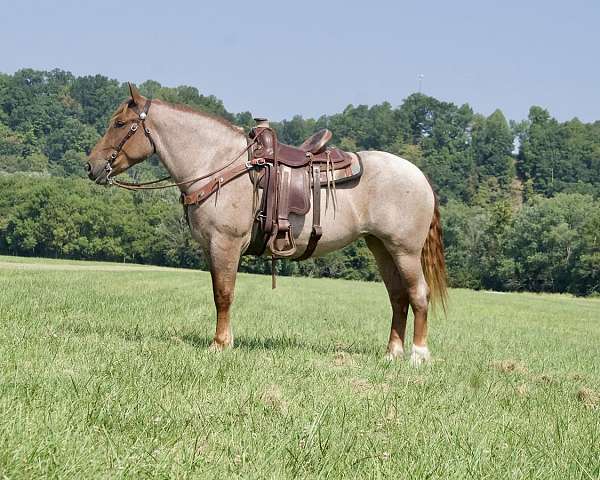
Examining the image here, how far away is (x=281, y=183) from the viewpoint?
8.20m

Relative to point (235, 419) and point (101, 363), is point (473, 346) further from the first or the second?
point (235, 419)

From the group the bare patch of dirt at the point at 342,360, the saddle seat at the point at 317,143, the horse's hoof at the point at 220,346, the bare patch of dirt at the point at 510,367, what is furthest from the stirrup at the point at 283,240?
the bare patch of dirt at the point at 510,367

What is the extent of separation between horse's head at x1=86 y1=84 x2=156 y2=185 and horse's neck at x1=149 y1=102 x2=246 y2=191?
0.15 meters

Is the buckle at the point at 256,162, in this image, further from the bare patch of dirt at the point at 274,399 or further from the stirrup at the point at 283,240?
the bare patch of dirt at the point at 274,399

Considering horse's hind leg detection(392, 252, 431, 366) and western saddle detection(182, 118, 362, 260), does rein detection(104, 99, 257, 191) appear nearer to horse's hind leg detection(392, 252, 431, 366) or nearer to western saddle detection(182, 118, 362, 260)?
western saddle detection(182, 118, 362, 260)

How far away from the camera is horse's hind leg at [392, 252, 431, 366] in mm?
8633

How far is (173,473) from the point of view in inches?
119

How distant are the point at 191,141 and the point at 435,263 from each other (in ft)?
11.5

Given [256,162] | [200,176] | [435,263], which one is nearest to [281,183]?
[256,162]

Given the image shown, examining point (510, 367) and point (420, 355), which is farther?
point (420, 355)

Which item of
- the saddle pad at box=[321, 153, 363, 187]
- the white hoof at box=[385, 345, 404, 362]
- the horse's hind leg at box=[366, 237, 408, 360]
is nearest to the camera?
the saddle pad at box=[321, 153, 363, 187]

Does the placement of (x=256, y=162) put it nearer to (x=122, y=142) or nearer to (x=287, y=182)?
(x=287, y=182)

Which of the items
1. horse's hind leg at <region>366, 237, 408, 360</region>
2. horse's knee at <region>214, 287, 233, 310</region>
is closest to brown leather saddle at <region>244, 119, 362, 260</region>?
horse's knee at <region>214, 287, 233, 310</region>

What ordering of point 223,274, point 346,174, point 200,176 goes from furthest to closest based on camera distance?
point 346,174 → point 200,176 → point 223,274
